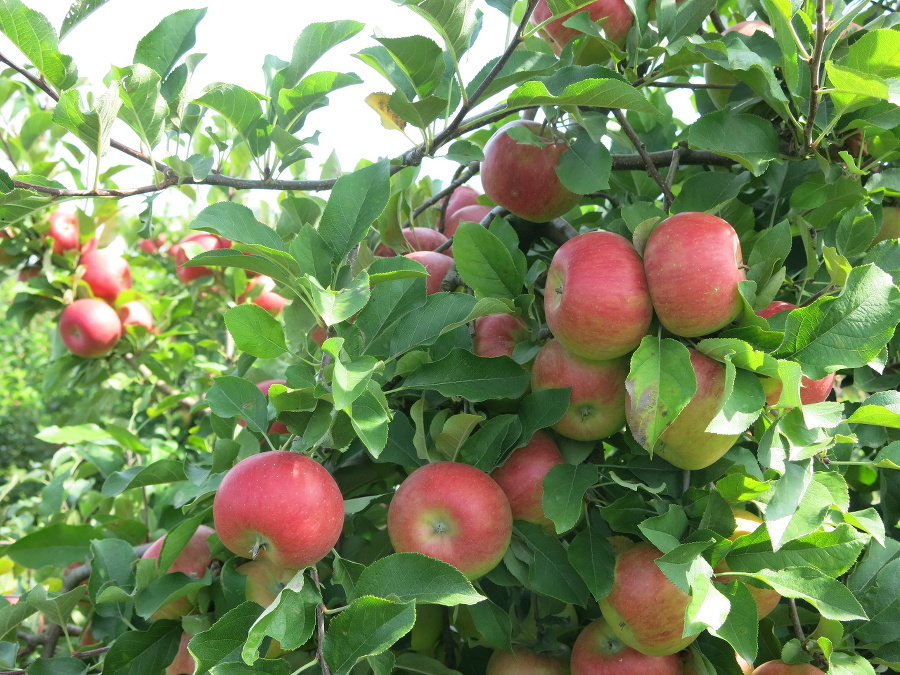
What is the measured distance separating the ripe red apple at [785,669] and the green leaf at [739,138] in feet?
2.04

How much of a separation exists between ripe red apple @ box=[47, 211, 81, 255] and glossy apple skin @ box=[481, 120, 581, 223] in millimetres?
1493

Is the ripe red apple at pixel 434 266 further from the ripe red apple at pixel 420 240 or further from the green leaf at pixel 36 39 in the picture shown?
the green leaf at pixel 36 39

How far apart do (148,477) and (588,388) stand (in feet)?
2.11

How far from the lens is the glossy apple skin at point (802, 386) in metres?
0.82

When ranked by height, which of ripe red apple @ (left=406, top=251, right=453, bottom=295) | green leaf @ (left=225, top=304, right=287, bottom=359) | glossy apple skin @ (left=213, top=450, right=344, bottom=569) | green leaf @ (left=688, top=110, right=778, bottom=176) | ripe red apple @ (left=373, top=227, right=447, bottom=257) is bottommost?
glossy apple skin @ (left=213, top=450, right=344, bottom=569)

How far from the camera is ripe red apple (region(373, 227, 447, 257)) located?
1.30 m

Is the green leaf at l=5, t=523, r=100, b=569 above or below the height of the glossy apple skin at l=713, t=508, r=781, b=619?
below

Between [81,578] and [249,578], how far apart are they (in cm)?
64

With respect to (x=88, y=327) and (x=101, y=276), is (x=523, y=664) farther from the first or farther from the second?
(x=101, y=276)

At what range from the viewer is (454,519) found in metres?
0.87

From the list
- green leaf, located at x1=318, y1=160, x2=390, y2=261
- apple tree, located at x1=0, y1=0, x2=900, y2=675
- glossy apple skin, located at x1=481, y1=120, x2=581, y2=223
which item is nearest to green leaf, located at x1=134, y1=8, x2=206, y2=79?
apple tree, located at x1=0, y1=0, x2=900, y2=675

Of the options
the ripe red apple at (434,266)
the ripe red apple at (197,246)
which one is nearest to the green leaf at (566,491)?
the ripe red apple at (434,266)

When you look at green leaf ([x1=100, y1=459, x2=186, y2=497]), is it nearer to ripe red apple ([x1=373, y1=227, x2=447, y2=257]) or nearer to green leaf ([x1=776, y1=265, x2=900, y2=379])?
ripe red apple ([x1=373, y1=227, x2=447, y2=257])

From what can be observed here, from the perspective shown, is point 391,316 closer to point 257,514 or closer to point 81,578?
point 257,514
